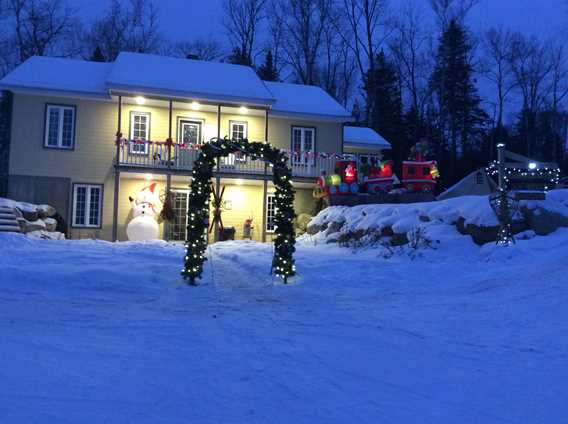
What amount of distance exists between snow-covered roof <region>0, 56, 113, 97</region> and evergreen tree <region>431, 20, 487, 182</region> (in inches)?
1063

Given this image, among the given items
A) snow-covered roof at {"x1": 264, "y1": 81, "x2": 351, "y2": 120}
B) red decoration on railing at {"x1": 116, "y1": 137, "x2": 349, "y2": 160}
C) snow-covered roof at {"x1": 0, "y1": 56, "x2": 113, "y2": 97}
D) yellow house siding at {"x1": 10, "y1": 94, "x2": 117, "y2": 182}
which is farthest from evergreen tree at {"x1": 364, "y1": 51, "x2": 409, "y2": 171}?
yellow house siding at {"x1": 10, "y1": 94, "x2": 117, "y2": 182}

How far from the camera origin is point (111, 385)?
3826mm

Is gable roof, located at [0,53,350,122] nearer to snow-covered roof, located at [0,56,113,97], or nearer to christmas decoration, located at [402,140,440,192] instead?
snow-covered roof, located at [0,56,113,97]

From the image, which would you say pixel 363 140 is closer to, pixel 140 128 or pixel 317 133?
pixel 317 133

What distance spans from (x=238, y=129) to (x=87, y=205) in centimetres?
665

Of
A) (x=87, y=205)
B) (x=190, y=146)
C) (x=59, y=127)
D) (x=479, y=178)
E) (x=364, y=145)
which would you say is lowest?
(x=87, y=205)

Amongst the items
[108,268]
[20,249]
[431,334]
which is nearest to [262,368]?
[431,334]

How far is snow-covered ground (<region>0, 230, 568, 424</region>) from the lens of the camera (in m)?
3.52

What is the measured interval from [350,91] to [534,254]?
34184 mm

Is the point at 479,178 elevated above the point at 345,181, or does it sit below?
above

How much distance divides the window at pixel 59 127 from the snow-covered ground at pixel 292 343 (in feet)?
29.5

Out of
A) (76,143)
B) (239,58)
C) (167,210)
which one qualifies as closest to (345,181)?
(167,210)

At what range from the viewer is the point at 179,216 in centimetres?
2034

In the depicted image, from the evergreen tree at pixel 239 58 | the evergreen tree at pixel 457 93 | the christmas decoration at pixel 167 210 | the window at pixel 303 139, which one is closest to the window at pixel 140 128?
the christmas decoration at pixel 167 210
